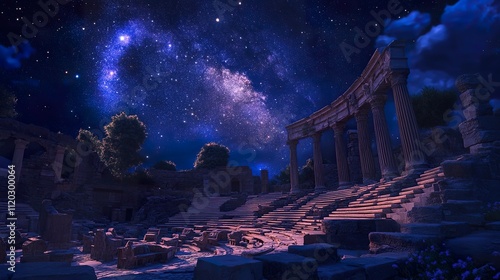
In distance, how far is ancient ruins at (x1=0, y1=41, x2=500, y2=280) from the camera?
4.22 m

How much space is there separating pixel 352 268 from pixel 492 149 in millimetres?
7794

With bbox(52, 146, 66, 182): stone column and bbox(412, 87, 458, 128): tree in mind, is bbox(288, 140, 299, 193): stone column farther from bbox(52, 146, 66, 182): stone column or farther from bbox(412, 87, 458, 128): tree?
bbox(52, 146, 66, 182): stone column

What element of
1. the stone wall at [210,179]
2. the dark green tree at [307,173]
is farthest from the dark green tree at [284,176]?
the stone wall at [210,179]

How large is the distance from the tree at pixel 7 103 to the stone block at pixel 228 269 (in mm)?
36784

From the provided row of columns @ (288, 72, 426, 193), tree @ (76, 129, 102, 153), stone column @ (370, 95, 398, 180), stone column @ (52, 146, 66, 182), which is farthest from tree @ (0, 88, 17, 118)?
stone column @ (370, 95, 398, 180)

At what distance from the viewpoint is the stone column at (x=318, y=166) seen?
72.0 feet

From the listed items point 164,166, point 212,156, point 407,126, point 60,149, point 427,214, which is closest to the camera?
point 427,214

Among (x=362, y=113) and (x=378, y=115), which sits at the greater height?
(x=362, y=113)

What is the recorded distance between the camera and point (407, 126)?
13.3 metres

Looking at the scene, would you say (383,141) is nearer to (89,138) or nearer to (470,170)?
(470,170)

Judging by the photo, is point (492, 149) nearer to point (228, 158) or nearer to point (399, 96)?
point (399, 96)

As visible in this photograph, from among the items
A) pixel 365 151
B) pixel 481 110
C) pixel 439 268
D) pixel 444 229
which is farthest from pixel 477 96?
pixel 365 151

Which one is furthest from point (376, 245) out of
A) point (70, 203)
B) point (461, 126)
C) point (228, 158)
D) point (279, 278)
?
point (228, 158)

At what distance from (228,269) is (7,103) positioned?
37.8 meters
